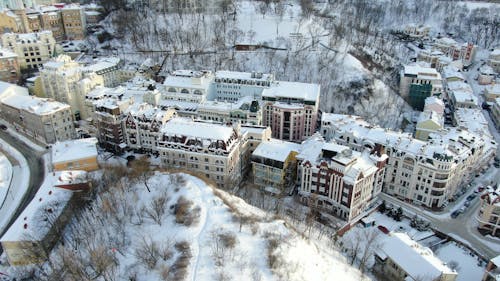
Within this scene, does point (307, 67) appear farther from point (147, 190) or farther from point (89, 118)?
point (147, 190)

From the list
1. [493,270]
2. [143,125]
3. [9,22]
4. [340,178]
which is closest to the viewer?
[493,270]

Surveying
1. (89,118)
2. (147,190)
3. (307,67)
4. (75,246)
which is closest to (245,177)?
(147,190)

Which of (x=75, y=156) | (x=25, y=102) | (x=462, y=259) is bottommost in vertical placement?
(x=462, y=259)

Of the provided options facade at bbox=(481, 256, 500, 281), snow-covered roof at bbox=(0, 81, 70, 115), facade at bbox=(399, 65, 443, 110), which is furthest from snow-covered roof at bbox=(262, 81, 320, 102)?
facade at bbox=(481, 256, 500, 281)

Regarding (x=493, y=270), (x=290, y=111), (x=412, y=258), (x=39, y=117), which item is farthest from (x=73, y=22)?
(x=493, y=270)

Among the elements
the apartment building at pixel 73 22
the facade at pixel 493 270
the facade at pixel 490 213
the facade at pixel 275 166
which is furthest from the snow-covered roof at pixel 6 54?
the facade at pixel 493 270

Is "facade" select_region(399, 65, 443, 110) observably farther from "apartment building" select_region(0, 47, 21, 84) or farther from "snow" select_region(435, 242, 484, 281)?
"apartment building" select_region(0, 47, 21, 84)

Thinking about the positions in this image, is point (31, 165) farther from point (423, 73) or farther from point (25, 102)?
point (423, 73)
